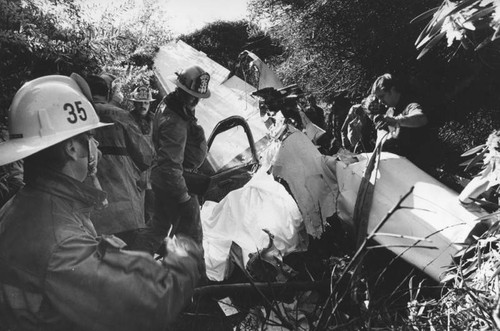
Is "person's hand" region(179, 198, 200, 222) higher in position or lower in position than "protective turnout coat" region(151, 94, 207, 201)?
lower

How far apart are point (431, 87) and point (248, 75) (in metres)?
4.53

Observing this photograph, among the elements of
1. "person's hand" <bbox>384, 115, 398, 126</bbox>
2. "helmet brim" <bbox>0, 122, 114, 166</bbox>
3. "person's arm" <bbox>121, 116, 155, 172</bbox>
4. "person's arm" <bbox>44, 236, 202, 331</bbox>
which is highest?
"person's hand" <bbox>384, 115, 398, 126</bbox>

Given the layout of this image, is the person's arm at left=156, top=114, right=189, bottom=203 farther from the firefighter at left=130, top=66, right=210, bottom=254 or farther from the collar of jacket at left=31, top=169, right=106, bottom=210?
the collar of jacket at left=31, top=169, right=106, bottom=210

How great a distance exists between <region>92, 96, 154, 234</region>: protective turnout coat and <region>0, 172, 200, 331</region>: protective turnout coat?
1869mm

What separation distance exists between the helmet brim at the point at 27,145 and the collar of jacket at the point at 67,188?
0.09 metres

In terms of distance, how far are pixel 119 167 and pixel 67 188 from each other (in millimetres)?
1982

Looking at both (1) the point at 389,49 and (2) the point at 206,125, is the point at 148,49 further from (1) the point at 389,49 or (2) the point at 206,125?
(1) the point at 389,49

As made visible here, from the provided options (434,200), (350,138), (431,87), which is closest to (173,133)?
(350,138)

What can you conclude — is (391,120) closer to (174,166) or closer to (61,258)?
(174,166)

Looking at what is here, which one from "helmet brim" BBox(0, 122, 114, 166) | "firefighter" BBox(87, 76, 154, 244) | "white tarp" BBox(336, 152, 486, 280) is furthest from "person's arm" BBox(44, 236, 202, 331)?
"firefighter" BBox(87, 76, 154, 244)

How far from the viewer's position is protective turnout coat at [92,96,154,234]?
10.7 feet

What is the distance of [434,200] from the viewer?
9.79 feet

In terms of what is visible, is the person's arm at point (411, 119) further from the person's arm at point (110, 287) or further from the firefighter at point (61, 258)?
the person's arm at point (110, 287)

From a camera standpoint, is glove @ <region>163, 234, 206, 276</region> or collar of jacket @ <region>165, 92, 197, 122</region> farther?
collar of jacket @ <region>165, 92, 197, 122</region>
